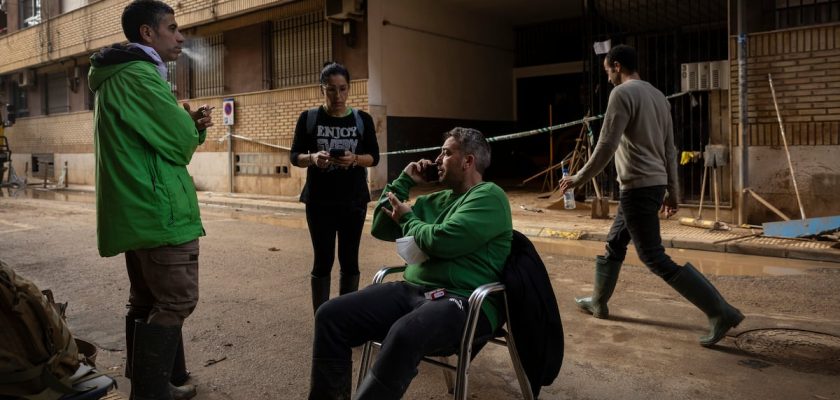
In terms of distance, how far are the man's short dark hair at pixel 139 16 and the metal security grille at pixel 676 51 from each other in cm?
842

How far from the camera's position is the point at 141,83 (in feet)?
8.83

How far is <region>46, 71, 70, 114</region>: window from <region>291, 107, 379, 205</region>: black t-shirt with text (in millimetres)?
22858

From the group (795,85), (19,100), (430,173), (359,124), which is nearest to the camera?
(430,173)

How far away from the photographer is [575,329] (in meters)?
4.49

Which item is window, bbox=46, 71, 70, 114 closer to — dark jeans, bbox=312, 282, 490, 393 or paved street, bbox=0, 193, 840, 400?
paved street, bbox=0, 193, 840, 400

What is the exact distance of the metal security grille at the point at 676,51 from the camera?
383 inches

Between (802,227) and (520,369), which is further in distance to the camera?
(802,227)

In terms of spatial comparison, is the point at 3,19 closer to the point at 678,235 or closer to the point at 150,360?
the point at 678,235

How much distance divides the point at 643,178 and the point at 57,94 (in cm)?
2530

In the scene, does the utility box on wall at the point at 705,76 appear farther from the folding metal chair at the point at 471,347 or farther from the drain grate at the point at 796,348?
the folding metal chair at the point at 471,347

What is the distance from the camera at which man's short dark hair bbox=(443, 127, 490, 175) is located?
9.88 feet

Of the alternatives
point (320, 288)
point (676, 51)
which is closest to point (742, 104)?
point (676, 51)

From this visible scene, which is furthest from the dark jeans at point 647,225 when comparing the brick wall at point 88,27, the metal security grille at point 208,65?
the metal security grille at point 208,65

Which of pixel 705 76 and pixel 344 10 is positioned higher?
pixel 344 10
